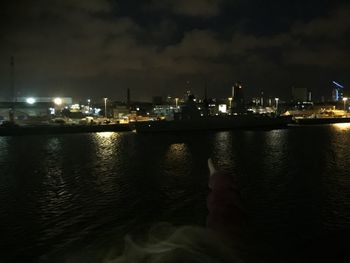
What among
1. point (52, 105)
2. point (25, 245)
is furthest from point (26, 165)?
point (52, 105)

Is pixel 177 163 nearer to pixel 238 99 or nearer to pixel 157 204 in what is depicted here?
pixel 157 204

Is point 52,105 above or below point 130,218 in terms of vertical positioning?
above

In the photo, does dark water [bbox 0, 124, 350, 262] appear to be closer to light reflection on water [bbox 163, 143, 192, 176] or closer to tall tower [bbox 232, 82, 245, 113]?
light reflection on water [bbox 163, 143, 192, 176]

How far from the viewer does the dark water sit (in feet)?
44.0

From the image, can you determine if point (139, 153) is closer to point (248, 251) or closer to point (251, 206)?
point (251, 206)

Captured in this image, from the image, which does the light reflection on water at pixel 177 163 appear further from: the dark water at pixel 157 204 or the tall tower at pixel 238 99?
the tall tower at pixel 238 99

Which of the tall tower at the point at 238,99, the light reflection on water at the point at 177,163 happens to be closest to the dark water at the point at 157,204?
the light reflection on water at the point at 177,163

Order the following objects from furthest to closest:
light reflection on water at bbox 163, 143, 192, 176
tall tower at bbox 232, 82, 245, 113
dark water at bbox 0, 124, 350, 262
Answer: tall tower at bbox 232, 82, 245, 113 < light reflection on water at bbox 163, 143, 192, 176 < dark water at bbox 0, 124, 350, 262

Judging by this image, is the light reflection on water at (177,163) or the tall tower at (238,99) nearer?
the light reflection on water at (177,163)

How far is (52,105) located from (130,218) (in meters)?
147

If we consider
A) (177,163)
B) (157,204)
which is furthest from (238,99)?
(157,204)

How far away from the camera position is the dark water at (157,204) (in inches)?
527

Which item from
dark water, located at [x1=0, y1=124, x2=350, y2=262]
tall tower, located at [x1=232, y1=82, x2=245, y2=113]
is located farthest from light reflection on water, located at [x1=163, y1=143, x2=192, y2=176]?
tall tower, located at [x1=232, y1=82, x2=245, y2=113]

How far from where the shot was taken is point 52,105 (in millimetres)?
155125
